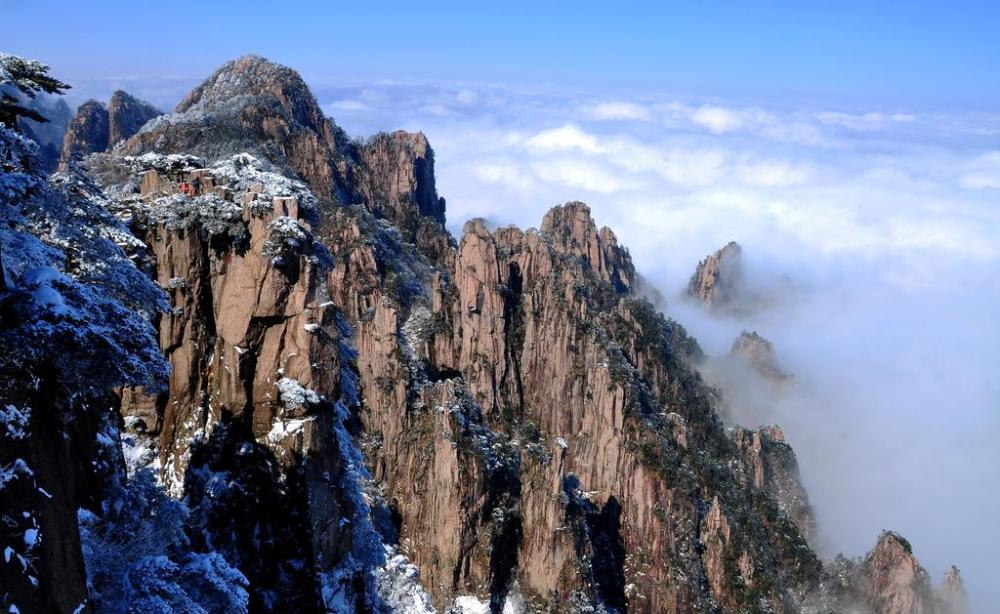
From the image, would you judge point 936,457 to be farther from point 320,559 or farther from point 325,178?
point 320,559

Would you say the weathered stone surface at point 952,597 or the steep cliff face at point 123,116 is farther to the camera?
the steep cliff face at point 123,116

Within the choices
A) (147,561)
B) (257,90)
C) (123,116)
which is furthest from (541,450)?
(123,116)

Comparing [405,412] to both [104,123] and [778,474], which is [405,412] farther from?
[104,123]

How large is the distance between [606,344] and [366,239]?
2968 centimetres

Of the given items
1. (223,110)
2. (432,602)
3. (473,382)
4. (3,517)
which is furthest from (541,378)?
(3,517)

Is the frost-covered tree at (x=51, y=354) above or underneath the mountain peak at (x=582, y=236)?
underneath

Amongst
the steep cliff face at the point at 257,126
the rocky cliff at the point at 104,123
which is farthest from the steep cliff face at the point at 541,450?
the rocky cliff at the point at 104,123

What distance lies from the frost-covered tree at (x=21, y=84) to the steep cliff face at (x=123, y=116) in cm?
13725

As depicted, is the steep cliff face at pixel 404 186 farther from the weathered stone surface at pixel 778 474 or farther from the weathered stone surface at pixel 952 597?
the weathered stone surface at pixel 952 597

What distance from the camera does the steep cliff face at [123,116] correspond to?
136 m

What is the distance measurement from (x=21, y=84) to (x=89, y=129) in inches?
5668

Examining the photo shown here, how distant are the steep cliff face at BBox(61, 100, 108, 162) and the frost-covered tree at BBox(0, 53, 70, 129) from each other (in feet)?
445

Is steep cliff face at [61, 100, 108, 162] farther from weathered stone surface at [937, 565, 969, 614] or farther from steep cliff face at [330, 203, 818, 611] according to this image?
weathered stone surface at [937, 565, 969, 614]

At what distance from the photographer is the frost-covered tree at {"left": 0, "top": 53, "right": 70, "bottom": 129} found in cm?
1139
